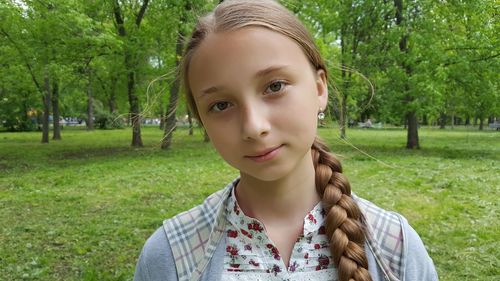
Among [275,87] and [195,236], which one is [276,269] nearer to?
[195,236]

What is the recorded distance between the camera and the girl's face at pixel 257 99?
1197mm

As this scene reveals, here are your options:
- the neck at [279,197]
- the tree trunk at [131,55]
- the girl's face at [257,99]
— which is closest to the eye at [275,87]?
the girl's face at [257,99]

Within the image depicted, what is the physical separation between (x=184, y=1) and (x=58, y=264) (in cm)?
1126

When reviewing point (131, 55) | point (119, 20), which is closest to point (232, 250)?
point (131, 55)

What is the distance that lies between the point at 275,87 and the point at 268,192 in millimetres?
336

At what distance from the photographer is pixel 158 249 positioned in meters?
1.32

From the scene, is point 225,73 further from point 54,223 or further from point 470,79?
point 470,79

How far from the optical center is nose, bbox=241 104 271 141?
1166 millimetres

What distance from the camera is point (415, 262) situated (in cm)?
127

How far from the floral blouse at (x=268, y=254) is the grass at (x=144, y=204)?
496 millimetres

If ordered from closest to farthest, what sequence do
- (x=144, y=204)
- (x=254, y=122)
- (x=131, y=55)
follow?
(x=254, y=122) < (x=144, y=204) < (x=131, y=55)

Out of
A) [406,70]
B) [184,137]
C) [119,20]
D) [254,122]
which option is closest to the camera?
[254,122]

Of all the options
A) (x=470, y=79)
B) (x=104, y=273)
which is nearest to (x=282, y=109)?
(x=104, y=273)

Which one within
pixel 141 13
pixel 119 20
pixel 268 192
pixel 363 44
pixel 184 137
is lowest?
pixel 184 137
